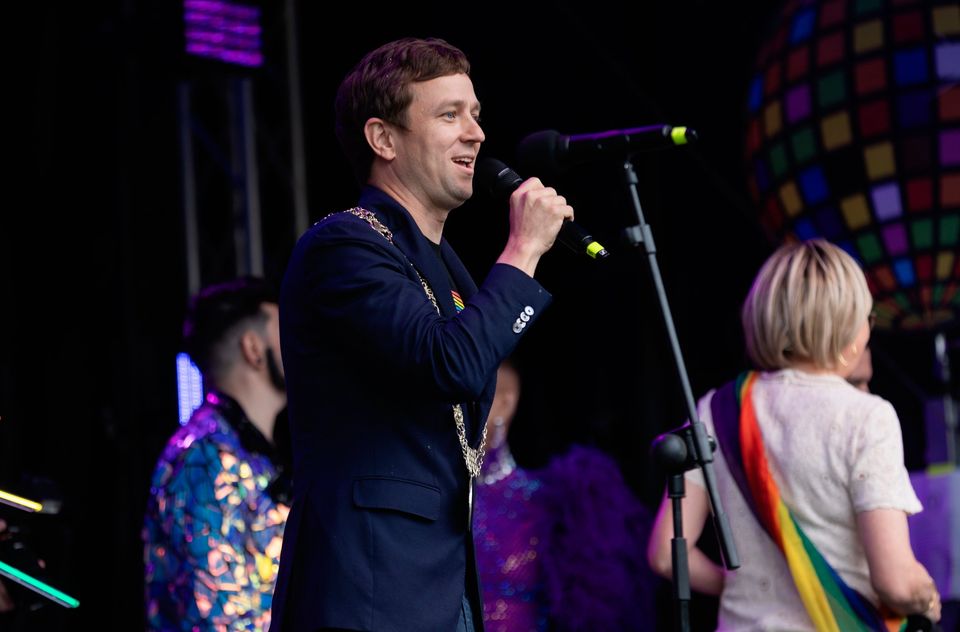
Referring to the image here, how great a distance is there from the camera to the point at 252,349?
3.11 m

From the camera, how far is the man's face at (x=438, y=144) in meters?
1.88

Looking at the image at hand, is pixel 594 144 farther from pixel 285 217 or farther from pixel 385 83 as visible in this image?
pixel 285 217

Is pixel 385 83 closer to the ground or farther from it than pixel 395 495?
farther from it

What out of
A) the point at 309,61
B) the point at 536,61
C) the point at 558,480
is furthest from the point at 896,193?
the point at 309,61

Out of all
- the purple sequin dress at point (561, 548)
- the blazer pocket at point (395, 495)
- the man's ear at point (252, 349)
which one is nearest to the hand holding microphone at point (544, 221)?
the blazer pocket at point (395, 495)

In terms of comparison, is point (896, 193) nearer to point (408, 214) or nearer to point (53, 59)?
point (408, 214)

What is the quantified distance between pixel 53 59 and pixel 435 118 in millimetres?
2923

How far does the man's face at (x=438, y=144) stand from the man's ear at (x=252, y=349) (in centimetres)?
131

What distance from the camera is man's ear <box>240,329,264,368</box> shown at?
3.10 m

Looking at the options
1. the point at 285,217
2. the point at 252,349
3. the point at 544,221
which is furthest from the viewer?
the point at 285,217

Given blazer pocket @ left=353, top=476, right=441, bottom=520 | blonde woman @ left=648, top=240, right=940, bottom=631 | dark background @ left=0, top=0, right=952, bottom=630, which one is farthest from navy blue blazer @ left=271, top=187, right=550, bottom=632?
dark background @ left=0, top=0, right=952, bottom=630

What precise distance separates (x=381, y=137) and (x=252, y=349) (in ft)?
4.29

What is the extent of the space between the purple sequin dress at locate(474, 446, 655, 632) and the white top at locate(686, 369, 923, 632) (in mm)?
1368

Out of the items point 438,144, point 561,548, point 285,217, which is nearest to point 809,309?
point 438,144
